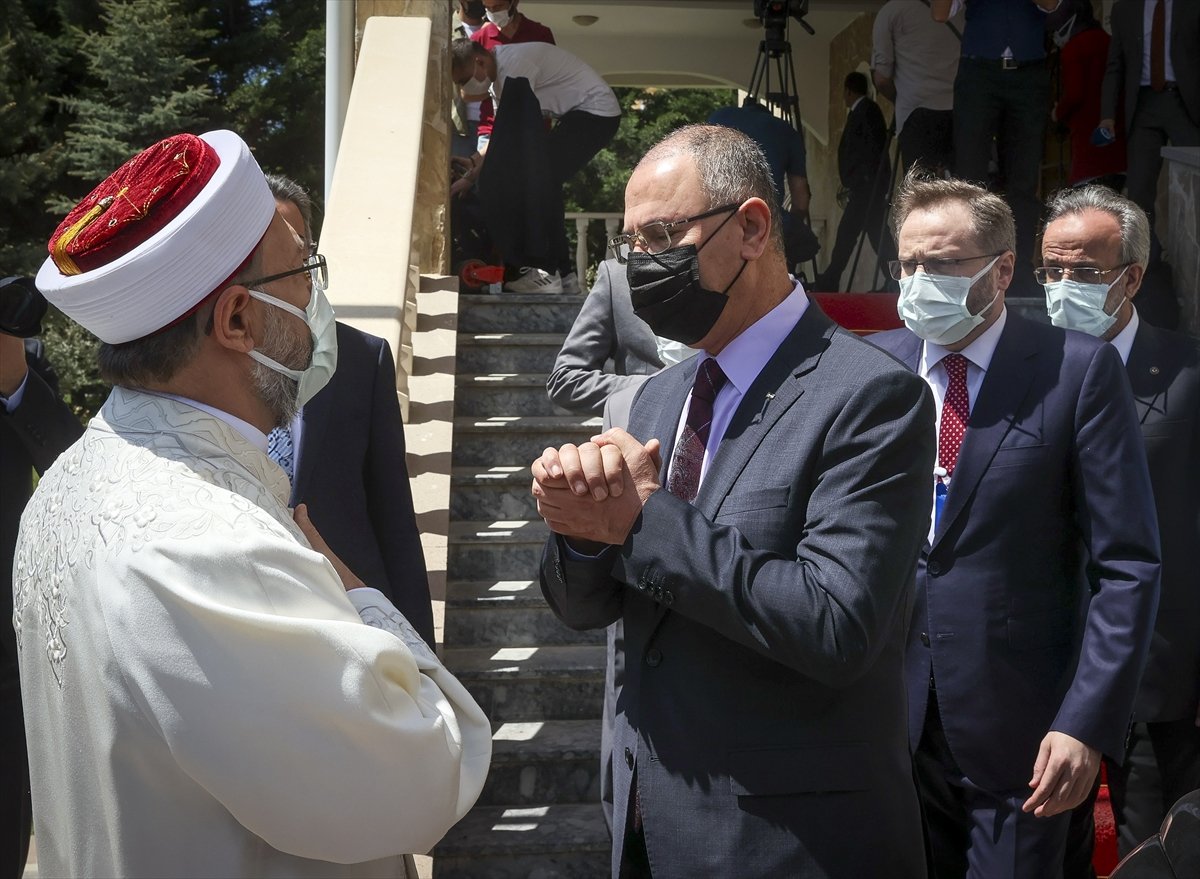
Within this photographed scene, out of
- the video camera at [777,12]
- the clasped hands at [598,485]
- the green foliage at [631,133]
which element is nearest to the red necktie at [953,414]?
the clasped hands at [598,485]

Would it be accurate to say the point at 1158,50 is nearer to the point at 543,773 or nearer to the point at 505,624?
the point at 505,624

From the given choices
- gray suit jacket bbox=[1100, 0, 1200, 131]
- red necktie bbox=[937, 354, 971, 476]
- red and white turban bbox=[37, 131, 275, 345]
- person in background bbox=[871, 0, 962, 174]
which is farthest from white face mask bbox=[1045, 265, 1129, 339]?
person in background bbox=[871, 0, 962, 174]

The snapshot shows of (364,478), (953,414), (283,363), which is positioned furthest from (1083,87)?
(283,363)

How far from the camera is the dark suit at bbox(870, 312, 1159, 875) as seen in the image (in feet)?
8.92

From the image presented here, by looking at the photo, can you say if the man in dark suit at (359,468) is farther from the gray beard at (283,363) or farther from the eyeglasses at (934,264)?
the eyeglasses at (934,264)

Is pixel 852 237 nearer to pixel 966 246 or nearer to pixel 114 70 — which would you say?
pixel 966 246

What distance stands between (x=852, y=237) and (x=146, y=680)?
8745 millimetres

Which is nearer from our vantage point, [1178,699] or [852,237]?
[1178,699]

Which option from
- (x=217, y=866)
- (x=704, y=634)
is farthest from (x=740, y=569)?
(x=217, y=866)

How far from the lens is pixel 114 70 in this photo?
21.4 m

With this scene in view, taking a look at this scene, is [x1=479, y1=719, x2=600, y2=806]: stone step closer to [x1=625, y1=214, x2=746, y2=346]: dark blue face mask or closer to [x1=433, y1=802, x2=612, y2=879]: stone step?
[x1=433, y1=802, x2=612, y2=879]: stone step

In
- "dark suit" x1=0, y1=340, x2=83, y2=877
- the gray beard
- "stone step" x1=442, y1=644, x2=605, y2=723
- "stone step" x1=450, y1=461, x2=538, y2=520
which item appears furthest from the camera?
"stone step" x1=450, y1=461, x2=538, y2=520

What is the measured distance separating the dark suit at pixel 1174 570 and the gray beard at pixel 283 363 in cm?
242

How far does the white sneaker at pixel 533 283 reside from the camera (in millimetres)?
7500
